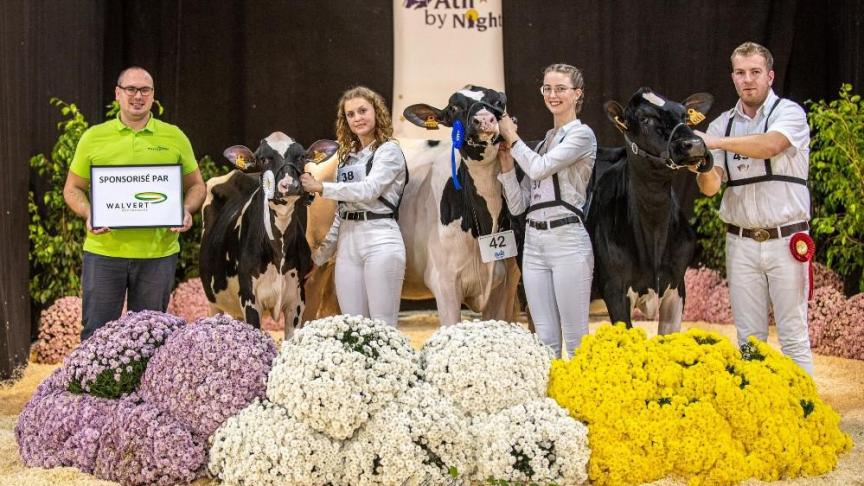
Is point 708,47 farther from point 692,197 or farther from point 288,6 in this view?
point 288,6

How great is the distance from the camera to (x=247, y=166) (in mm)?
4500

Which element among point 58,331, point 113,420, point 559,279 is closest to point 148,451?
point 113,420

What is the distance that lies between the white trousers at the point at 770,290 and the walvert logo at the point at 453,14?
13.4ft

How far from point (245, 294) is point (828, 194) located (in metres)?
4.40

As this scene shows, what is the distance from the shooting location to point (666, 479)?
317 centimetres

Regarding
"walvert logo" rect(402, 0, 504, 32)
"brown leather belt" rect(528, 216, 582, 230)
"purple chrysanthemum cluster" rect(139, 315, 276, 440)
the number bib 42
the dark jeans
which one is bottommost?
"purple chrysanthemum cluster" rect(139, 315, 276, 440)

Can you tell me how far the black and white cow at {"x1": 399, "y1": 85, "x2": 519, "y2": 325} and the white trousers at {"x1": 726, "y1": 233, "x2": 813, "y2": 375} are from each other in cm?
106

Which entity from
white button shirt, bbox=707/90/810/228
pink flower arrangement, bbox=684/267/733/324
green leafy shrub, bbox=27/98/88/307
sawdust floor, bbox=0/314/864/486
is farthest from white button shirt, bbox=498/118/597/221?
pink flower arrangement, bbox=684/267/733/324

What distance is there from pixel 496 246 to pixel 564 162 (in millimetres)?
569

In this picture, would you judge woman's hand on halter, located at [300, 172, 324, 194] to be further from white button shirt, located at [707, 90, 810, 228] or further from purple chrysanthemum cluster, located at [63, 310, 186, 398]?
white button shirt, located at [707, 90, 810, 228]

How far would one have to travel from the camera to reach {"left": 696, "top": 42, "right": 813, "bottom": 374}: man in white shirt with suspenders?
3.99 meters

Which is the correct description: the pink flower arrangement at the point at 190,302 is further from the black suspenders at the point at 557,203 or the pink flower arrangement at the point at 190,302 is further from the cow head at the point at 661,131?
the cow head at the point at 661,131

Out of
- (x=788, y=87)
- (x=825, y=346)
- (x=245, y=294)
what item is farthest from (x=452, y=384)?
(x=788, y=87)

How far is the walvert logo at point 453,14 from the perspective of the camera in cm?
770
